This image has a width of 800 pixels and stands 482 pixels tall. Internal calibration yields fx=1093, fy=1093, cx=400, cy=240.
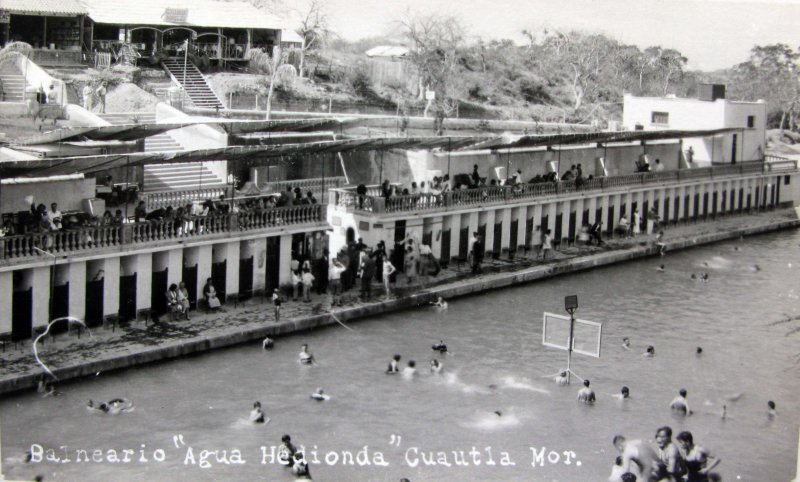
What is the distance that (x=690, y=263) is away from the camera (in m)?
47.2

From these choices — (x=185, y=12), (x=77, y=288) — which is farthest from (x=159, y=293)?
(x=185, y=12)

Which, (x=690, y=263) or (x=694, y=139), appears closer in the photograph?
(x=690, y=263)

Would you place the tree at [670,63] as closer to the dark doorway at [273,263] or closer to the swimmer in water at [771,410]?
the dark doorway at [273,263]

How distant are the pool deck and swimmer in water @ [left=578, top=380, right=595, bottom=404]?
8607mm

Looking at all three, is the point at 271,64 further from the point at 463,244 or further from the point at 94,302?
the point at 94,302

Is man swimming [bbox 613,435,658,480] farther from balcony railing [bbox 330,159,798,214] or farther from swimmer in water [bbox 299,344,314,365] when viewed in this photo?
balcony railing [bbox 330,159,798,214]

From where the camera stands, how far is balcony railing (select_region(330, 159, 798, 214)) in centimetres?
3844

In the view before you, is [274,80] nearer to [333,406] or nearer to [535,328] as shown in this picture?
[535,328]

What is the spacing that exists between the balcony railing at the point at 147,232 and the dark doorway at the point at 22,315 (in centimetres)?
90

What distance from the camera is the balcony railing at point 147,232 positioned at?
27.9 m

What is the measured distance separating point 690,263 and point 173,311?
81.8ft

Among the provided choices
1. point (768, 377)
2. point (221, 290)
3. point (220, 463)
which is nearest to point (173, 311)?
point (221, 290)

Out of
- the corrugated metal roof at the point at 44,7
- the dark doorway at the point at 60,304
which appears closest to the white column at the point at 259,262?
the dark doorway at the point at 60,304

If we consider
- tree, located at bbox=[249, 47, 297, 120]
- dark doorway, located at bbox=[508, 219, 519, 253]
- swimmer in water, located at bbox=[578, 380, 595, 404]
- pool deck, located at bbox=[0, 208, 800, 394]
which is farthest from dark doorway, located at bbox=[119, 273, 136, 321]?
A: tree, located at bbox=[249, 47, 297, 120]
